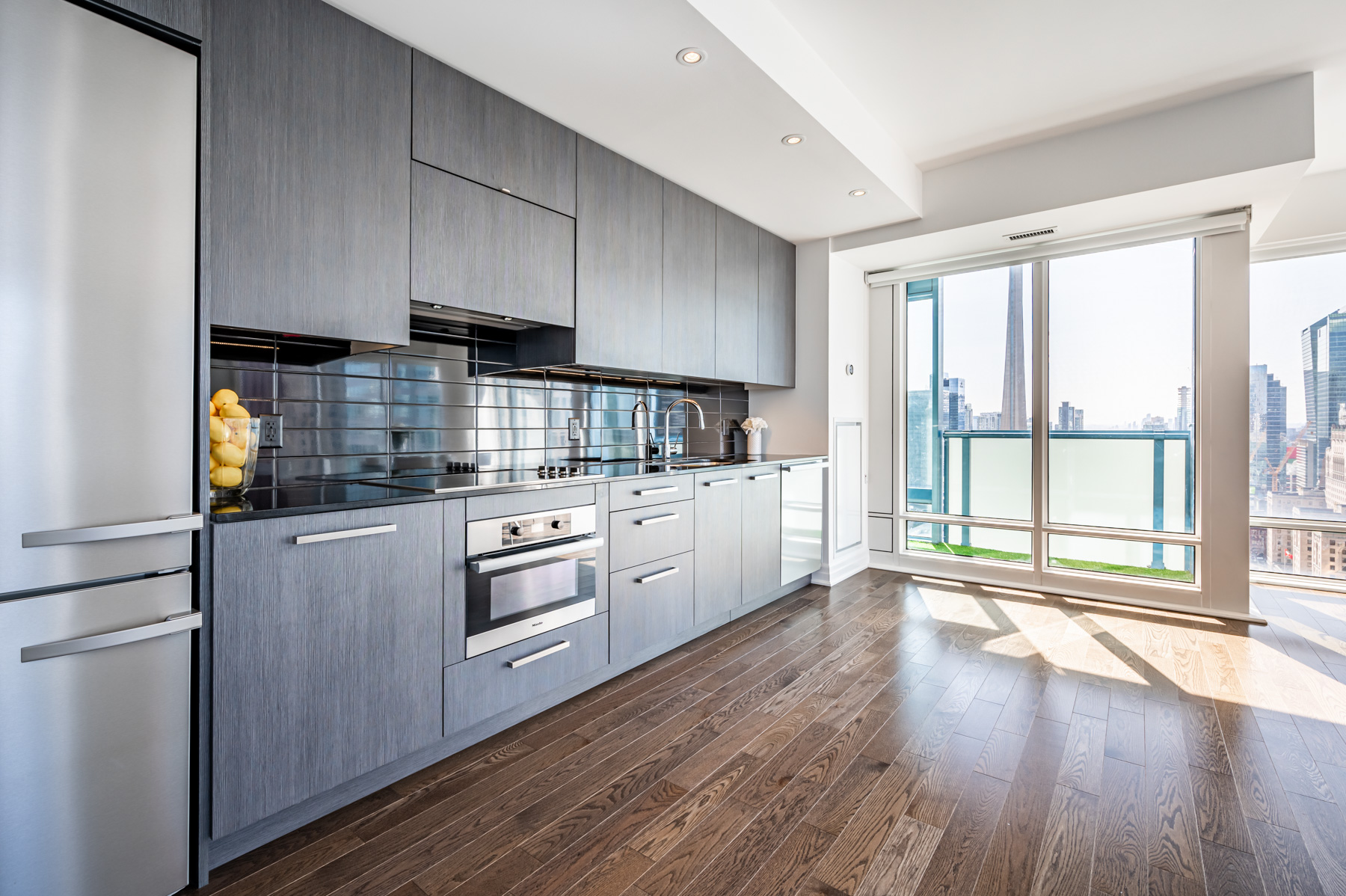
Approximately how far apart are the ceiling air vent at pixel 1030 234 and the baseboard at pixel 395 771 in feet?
10.8

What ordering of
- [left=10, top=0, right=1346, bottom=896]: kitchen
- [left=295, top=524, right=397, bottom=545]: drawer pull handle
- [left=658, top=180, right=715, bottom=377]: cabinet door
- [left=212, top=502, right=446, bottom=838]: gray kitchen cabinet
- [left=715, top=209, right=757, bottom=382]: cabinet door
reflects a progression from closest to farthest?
[left=10, top=0, right=1346, bottom=896]: kitchen < [left=212, top=502, right=446, bottom=838]: gray kitchen cabinet < [left=295, top=524, right=397, bottom=545]: drawer pull handle < [left=658, top=180, right=715, bottom=377]: cabinet door < [left=715, top=209, right=757, bottom=382]: cabinet door

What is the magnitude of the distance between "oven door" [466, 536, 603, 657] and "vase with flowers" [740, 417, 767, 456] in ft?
6.23

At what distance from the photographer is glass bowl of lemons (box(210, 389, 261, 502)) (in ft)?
5.24

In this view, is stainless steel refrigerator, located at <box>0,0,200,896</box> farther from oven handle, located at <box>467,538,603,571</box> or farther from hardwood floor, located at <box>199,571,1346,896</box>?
oven handle, located at <box>467,538,603,571</box>

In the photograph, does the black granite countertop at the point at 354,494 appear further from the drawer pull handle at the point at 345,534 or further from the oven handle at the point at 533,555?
the oven handle at the point at 533,555

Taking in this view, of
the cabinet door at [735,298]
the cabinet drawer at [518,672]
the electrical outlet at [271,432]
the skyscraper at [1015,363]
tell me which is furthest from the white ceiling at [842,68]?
the cabinet drawer at [518,672]

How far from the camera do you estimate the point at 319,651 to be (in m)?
1.61

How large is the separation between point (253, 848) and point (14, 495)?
106 centimetres

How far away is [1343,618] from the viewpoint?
3400mm

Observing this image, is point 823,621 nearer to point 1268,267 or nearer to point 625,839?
point 625,839

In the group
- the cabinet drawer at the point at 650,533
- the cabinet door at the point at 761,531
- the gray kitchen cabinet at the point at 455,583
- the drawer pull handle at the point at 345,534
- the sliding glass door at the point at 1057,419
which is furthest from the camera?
the sliding glass door at the point at 1057,419

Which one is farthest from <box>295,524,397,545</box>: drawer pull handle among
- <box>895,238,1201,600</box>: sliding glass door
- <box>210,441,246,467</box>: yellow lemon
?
<box>895,238,1201,600</box>: sliding glass door

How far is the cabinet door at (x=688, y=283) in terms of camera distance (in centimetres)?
320

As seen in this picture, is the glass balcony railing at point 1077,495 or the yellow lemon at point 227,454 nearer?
the yellow lemon at point 227,454
